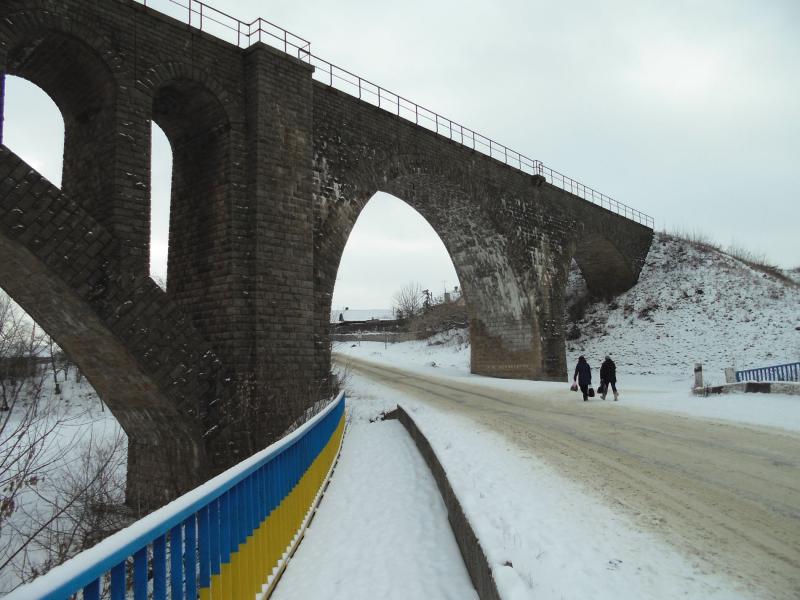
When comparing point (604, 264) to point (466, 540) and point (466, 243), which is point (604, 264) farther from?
point (466, 540)

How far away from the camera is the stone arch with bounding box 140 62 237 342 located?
11781mm

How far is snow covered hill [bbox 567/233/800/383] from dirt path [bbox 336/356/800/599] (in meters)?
17.2

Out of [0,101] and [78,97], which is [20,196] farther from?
[78,97]

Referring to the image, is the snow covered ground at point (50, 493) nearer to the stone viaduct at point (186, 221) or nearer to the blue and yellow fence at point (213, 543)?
the stone viaduct at point (186, 221)

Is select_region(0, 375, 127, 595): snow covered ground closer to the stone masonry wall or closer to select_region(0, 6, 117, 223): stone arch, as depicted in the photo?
select_region(0, 6, 117, 223): stone arch

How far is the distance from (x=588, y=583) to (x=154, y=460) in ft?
34.0

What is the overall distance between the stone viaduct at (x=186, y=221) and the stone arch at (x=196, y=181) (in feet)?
0.14

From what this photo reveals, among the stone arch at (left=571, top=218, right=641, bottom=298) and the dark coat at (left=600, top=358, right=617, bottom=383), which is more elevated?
the stone arch at (left=571, top=218, right=641, bottom=298)

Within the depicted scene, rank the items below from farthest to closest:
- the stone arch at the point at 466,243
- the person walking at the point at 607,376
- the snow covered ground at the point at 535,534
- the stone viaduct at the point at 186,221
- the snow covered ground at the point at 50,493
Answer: the person walking at the point at 607,376, the stone arch at the point at 466,243, the stone viaduct at the point at 186,221, the snow covered ground at the point at 50,493, the snow covered ground at the point at 535,534

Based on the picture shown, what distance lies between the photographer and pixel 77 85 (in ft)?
34.4

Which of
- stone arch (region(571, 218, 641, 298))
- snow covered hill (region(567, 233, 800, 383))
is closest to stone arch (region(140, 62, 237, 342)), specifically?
stone arch (region(571, 218, 641, 298))

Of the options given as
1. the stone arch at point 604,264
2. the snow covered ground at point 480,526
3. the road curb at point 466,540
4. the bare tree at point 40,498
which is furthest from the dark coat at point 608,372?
the stone arch at point 604,264

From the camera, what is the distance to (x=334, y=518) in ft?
18.9

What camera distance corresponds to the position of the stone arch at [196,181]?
1178 centimetres
